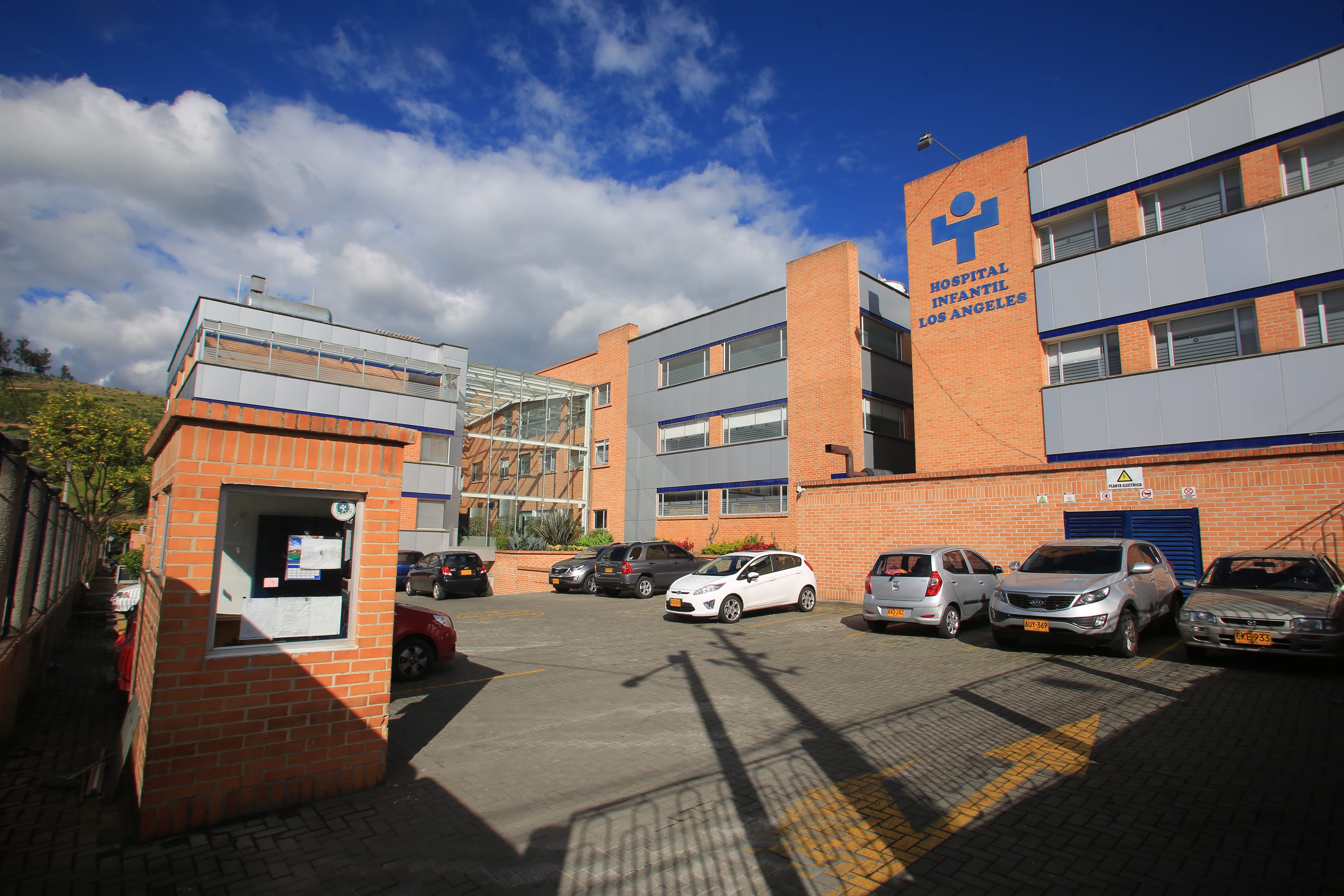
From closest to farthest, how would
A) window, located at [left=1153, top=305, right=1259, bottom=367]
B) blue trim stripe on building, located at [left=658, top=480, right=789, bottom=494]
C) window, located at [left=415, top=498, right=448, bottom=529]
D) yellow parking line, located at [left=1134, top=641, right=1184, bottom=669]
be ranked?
yellow parking line, located at [left=1134, top=641, right=1184, bottom=669]
window, located at [left=1153, top=305, right=1259, bottom=367]
blue trim stripe on building, located at [left=658, top=480, right=789, bottom=494]
window, located at [left=415, top=498, right=448, bottom=529]

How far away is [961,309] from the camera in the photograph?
19.6 m

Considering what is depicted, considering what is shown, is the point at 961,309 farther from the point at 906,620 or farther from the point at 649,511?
the point at 649,511

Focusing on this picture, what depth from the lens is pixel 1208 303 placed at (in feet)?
50.7

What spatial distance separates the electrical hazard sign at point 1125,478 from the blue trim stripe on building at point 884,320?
36.8 ft

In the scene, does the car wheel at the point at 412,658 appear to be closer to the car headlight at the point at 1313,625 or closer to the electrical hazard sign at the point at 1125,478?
the car headlight at the point at 1313,625

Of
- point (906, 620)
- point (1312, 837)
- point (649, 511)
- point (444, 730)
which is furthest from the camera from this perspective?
point (649, 511)

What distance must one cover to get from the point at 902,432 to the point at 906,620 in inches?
577

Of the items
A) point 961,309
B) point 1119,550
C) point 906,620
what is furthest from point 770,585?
point 961,309

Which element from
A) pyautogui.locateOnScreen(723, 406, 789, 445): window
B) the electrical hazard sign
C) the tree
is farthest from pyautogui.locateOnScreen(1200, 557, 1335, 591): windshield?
the tree

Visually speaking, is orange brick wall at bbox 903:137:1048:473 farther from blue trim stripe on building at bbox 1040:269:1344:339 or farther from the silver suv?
the silver suv

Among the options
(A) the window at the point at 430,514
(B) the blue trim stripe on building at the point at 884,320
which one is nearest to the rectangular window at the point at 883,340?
(B) the blue trim stripe on building at the point at 884,320

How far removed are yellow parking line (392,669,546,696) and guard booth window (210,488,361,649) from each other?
3361mm

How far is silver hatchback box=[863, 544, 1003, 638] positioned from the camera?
39.3 ft

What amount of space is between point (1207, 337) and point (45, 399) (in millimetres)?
43244
